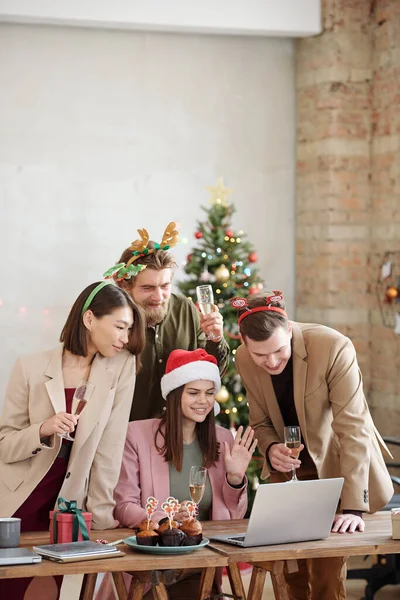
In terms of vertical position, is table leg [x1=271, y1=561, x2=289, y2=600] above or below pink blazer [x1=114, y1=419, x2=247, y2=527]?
below

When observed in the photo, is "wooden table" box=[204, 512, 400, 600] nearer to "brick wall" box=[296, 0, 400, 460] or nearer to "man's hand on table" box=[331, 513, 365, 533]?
"man's hand on table" box=[331, 513, 365, 533]

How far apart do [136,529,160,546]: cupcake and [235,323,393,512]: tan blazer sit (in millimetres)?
823

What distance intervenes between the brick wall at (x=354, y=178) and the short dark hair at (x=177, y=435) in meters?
3.20

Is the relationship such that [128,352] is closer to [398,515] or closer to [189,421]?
[189,421]

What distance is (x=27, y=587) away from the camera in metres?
3.61

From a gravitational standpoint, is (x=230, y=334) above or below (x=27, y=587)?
above

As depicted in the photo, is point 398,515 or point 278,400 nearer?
point 398,515

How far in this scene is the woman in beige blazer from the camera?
3568mm

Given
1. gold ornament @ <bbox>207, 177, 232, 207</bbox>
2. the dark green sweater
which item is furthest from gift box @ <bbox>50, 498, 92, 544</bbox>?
gold ornament @ <bbox>207, 177, 232, 207</bbox>

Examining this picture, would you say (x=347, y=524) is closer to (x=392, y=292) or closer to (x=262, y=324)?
(x=262, y=324)

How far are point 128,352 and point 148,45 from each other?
367cm

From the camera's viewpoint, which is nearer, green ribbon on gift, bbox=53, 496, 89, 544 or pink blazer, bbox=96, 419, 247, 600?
green ribbon on gift, bbox=53, 496, 89, 544

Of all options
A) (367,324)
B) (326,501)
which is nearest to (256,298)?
(326,501)

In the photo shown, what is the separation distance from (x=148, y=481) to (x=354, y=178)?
3811mm
